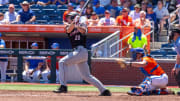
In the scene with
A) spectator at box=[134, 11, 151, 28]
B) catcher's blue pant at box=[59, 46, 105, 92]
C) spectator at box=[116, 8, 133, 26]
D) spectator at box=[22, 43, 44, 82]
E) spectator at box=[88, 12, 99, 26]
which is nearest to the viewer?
catcher's blue pant at box=[59, 46, 105, 92]

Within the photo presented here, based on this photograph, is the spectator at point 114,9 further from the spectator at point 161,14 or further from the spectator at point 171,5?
the spectator at point 171,5

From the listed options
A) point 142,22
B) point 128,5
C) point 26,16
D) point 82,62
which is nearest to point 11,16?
point 26,16

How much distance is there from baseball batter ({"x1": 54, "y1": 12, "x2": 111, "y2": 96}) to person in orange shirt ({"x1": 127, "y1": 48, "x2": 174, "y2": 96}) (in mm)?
760

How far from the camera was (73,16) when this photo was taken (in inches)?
347

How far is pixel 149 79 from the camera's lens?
29.3 ft

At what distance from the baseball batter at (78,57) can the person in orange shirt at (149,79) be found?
0.76m

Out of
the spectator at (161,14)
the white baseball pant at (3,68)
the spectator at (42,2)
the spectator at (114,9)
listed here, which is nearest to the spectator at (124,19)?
the spectator at (114,9)

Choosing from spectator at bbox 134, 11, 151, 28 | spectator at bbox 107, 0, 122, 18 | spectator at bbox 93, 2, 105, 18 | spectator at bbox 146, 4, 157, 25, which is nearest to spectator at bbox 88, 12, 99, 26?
spectator at bbox 93, 2, 105, 18

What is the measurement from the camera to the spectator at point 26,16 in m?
16.6

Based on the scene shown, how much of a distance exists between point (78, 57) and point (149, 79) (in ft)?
5.28

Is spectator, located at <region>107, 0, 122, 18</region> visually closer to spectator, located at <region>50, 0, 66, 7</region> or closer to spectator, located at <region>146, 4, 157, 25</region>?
spectator, located at <region>146, 4, 157, 25</region>

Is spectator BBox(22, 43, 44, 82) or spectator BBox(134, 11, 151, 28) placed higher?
→ spectator BBox(134, 11, 151, 28)

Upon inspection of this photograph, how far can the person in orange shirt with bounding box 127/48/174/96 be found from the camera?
877 centimetres

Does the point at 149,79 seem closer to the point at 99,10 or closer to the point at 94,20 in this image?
the point at 94,20
